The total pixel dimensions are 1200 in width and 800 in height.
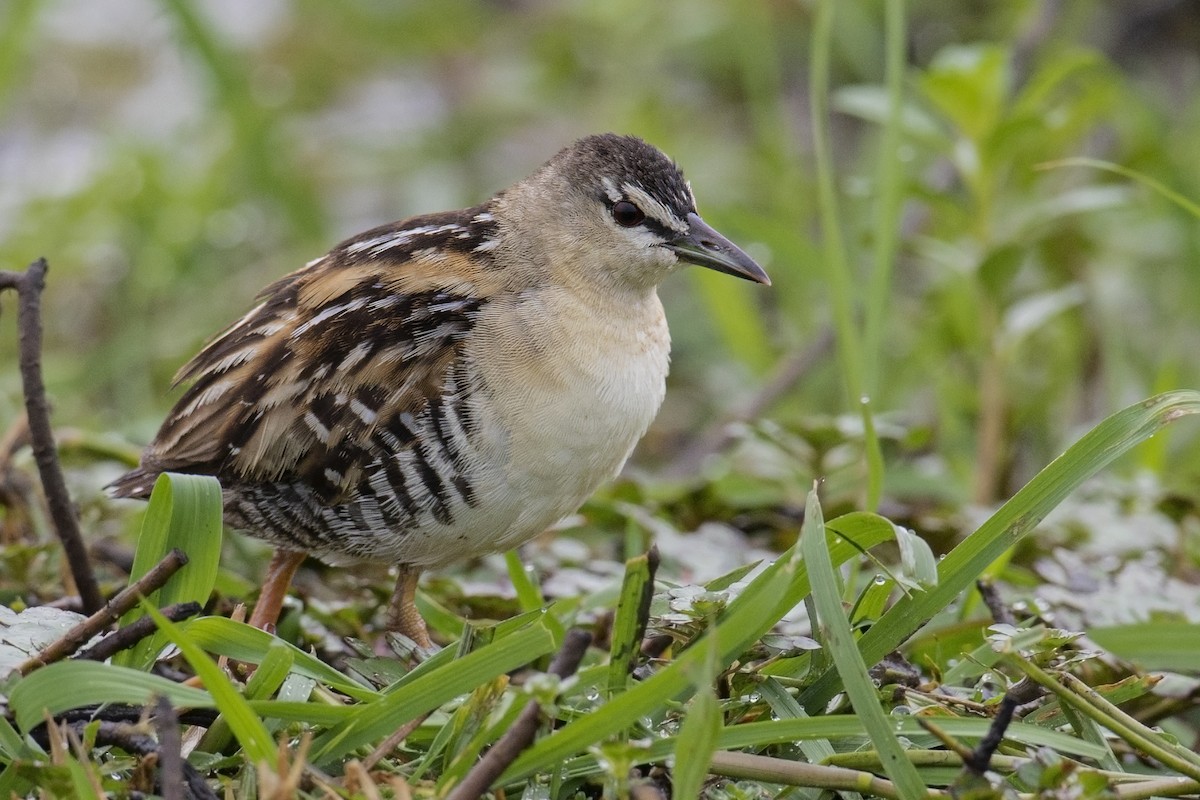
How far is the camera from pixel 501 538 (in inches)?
131

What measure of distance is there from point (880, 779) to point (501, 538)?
3.90 ft

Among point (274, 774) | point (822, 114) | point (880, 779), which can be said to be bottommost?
point (880, 779)

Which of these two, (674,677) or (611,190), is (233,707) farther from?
(611,190)

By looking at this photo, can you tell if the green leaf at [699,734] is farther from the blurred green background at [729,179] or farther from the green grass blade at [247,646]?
the blurred green background at [729,179]

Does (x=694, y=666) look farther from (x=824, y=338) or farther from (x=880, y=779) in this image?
(x=824, y=338)

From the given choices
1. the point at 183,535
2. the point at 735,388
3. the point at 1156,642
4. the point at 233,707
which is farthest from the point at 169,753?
the point at 735,388

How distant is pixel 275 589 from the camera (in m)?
3.46

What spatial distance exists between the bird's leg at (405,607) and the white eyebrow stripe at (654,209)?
3.44ft

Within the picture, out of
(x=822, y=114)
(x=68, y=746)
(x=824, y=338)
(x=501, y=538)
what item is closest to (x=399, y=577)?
(x=501, y=538)

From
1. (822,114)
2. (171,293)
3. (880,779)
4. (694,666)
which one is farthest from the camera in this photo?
(171,293)

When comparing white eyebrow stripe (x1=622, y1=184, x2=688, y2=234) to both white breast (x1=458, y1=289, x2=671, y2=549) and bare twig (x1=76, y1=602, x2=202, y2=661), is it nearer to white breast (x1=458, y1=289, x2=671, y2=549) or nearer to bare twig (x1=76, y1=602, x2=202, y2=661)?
white breast (x1=458, y1=289, x2=671, y2=549)

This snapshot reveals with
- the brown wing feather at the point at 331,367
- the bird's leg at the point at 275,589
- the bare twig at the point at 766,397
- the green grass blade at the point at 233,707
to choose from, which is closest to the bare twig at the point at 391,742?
the green grass blade at the point at 233,707

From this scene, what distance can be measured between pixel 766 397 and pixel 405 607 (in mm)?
2386

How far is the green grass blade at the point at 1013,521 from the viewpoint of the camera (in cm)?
258
